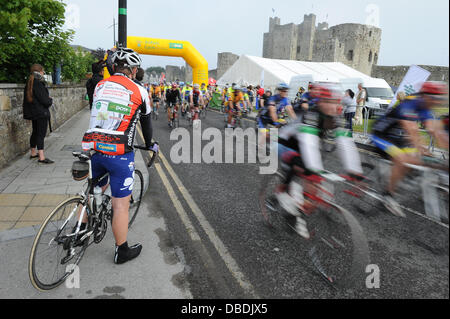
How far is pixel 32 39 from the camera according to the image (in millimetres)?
6965

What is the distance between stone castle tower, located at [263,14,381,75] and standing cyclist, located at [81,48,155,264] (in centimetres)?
5272

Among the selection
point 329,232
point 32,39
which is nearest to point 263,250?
point 329,232

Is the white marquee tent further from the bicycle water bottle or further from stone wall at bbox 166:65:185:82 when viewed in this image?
stone wall at bbox 166:65:185:82

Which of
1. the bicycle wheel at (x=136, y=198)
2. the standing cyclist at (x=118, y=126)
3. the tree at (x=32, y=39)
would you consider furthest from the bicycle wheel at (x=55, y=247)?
the tree at (x=32, y=39)

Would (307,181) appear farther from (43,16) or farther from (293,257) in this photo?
(43,16)

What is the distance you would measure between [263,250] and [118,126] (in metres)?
2.14

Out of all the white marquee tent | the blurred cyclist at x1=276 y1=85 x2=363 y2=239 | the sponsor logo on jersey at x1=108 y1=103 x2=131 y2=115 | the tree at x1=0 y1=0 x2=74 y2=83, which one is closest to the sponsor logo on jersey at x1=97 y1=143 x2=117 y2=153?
the sponsor logo on jersey at x1=108 y1=103 x2=131 y2=115

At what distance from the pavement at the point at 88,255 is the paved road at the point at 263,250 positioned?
0.68ft

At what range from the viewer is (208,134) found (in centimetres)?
1234

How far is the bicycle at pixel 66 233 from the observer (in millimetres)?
2707

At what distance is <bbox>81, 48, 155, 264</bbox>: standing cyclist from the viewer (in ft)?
9.41

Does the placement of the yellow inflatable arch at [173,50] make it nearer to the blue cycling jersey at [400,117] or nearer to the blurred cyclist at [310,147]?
the blurred cyclist at [310,147]
